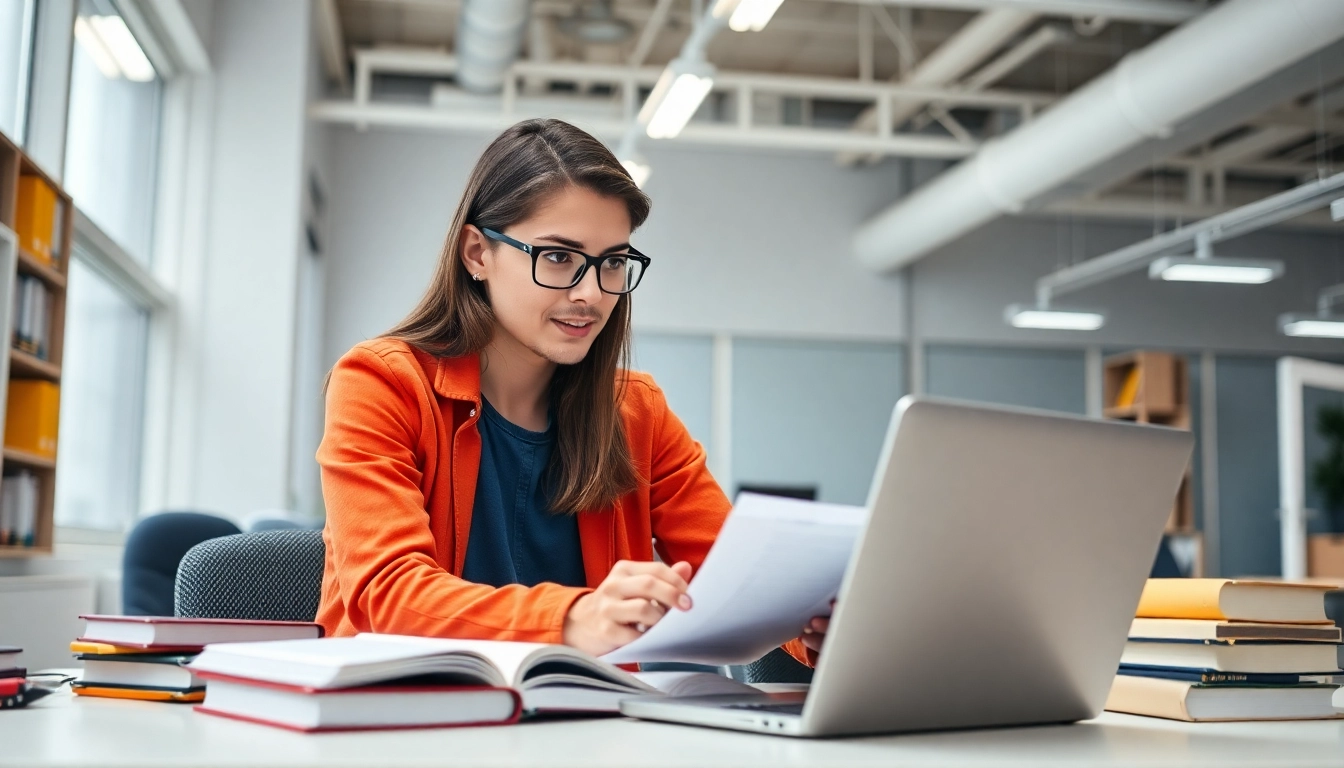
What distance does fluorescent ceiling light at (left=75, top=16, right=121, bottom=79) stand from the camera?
424 cm

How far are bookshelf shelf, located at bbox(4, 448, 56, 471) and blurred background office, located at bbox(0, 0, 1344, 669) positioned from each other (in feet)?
0.04

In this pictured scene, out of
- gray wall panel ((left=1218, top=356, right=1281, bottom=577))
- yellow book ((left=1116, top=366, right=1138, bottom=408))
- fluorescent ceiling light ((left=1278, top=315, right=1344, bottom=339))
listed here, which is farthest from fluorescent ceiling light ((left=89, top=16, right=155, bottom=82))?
gray wall panel ((left=1218, top=356, right=1281, bottom=577))

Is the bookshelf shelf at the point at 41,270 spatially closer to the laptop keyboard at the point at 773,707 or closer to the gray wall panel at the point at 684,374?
the laptop keyboard at the point at 773,707

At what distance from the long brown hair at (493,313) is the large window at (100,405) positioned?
2787mm

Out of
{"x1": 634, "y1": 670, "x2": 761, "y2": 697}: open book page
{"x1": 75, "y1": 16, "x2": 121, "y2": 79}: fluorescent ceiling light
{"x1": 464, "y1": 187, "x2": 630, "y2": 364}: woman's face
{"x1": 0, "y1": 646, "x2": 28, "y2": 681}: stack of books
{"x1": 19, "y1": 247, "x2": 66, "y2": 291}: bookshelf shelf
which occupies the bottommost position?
{"x1": 634, "y1": 670, "x2": 761, "y2": 697}: open book page

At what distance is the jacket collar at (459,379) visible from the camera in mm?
1504

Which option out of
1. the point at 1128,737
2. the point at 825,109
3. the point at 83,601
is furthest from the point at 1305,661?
the point at 825,109

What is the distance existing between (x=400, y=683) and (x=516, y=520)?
0.68 metres

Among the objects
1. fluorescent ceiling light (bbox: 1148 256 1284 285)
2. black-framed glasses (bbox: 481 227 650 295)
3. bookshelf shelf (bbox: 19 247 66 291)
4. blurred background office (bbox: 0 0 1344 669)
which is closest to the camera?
black-framed glasses (bbox: 481 227 650 295)

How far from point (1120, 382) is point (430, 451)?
837cm

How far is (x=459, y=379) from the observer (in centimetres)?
153

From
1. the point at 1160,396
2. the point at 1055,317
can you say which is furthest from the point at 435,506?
the point at 1160,396

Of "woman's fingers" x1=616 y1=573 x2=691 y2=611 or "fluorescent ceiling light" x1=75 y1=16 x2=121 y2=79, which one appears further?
"fluorescent ceiling light" x1=75 y1=16 x2=121 y2=79

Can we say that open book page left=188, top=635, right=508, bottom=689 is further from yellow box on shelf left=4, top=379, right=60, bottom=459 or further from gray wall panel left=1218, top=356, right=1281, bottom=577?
gray wall panel left=1218, top=356, right=1281, bottom=577
